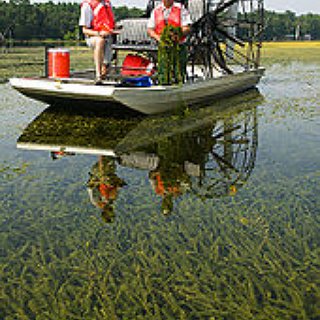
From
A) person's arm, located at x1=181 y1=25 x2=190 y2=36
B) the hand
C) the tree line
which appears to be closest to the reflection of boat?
the hand

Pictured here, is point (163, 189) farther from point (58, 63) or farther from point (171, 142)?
point (58, 63)

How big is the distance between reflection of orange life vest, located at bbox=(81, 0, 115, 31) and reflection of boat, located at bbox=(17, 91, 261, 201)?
143 centimetres

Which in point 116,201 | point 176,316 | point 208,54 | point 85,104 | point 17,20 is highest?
point 17,20

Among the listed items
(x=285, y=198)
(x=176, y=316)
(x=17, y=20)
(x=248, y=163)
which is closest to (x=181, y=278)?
(x=176, y=316)

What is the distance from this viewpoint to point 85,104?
288 inches

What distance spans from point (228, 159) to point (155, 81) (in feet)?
11.3

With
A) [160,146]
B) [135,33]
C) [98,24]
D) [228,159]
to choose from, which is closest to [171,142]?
[160,146]

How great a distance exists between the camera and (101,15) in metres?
7.63

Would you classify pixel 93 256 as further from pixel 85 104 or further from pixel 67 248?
pixel 85 104

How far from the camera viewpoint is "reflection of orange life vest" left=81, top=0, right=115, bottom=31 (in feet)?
25.0

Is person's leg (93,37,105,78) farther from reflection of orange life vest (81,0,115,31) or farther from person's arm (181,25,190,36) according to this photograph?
person's arm (181,25,190,36)

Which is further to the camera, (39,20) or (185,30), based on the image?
(39,20)

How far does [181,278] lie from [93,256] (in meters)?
0.62

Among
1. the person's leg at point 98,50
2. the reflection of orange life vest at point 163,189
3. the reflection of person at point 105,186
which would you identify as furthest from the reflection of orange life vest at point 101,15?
the reflection of orange life vest at point 163,189
